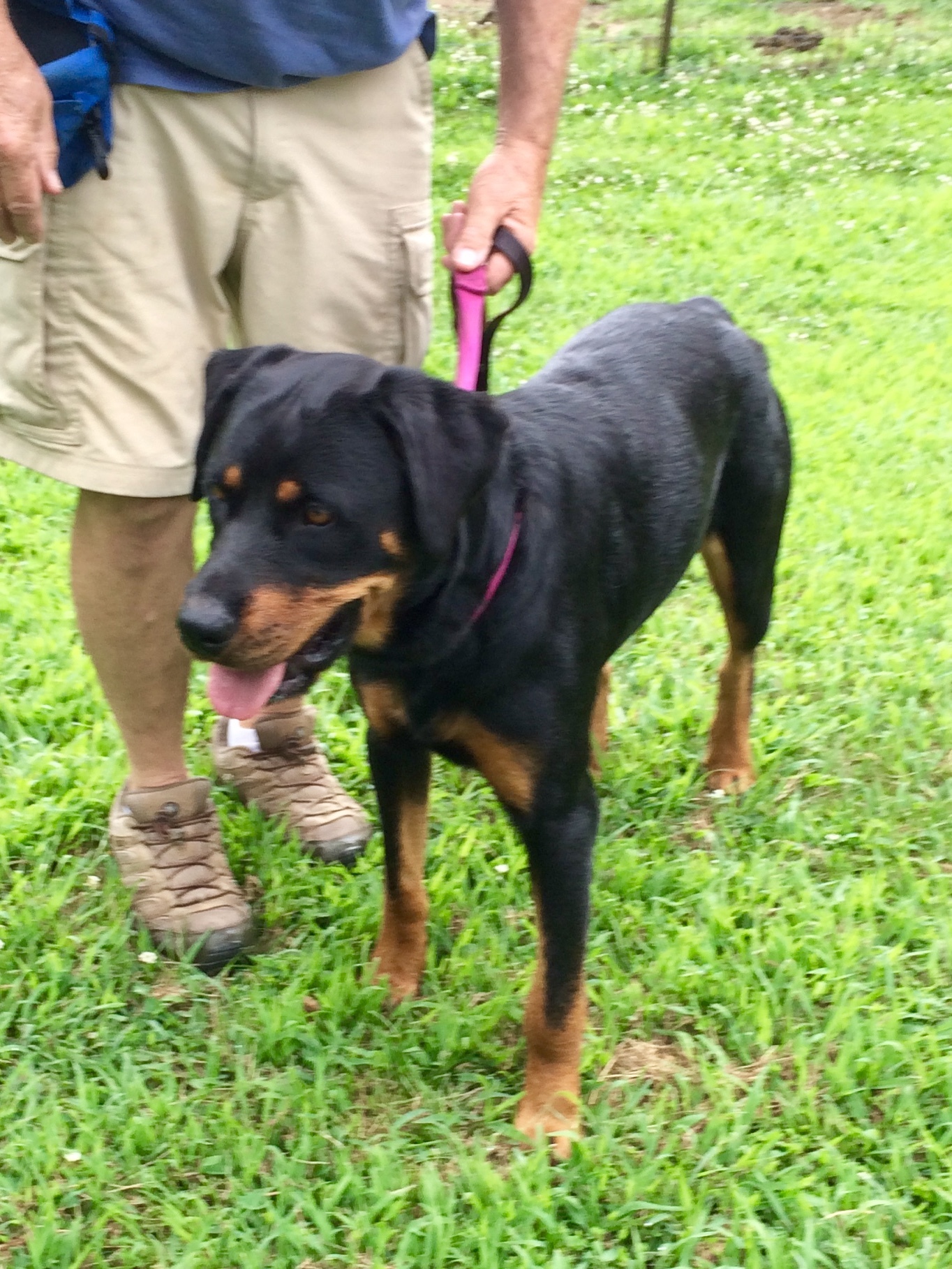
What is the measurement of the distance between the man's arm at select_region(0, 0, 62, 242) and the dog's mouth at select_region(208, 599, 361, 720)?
34.1 inches

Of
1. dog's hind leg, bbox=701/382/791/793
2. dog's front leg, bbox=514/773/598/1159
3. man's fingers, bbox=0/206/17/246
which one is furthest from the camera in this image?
dog's hind leg, bbox=701/382/791/793

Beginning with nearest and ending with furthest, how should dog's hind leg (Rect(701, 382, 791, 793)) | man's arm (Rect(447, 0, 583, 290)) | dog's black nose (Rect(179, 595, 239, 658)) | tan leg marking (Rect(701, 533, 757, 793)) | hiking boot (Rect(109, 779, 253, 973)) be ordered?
1. dog's black nose (Rect(179, 595, 239, 658))
2. man's arm (Rect(447, 0, 583, 290))
3. hiking boot (Rect(109, 779, 253, 973))
4. dog's hind leg (Rect(701, 382, 791, 793))
5. tan leg marking (Rect(701, 533, 757, 793))

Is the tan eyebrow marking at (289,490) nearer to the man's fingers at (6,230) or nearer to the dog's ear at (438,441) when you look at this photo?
the dog's ear at (438,441)

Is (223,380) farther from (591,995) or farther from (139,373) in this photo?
(591,995)

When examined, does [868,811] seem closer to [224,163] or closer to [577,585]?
[577,585]

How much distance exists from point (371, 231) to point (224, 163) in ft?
1.10

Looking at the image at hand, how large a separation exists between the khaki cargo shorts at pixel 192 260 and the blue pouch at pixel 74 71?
60 millimetres

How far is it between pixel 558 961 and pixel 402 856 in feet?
1.51

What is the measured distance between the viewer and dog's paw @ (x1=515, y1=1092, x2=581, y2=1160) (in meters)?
2.36

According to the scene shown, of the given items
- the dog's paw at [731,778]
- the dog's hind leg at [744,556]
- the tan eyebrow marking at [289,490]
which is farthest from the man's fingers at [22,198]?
the dog's paw at [731,778]

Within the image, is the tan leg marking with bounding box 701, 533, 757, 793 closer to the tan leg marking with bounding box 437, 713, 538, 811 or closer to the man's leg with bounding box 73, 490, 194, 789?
the tan leg marking with bounding box 437, 713, 538, 811

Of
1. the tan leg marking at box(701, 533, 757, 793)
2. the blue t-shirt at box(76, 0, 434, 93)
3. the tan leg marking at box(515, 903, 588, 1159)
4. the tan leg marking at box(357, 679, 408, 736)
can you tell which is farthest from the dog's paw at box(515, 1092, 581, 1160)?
the blue t-shirt at box(76, 0, 434, 93)

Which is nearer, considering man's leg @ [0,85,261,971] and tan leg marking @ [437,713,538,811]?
tan leg marking @ [437,713,538,811]

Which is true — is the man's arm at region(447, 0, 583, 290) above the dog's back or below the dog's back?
above
